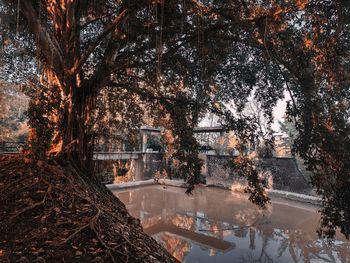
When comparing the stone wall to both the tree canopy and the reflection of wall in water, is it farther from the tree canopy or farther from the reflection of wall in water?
the tree canopy

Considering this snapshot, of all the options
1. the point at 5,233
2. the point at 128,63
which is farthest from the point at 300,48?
the point at 5,233

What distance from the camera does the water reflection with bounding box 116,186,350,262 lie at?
596 centimetres

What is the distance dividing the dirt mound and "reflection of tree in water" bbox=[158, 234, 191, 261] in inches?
98.3

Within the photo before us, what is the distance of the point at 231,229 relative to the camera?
25.4ft

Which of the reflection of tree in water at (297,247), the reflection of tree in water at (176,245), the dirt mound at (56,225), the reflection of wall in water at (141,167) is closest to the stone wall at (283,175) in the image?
the reflection of tree in water at (297,247)

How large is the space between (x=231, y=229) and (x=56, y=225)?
5.90 meters

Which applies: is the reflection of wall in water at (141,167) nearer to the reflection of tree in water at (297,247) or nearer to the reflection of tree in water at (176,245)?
the reflection of tree in water at (176,245)

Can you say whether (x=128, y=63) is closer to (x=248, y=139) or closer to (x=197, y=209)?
(x=248, y=139)

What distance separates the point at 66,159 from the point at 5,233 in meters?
2.03

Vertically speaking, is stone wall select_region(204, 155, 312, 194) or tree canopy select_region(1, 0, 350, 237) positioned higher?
tree canopy select_region(1, 0, 350, 237)

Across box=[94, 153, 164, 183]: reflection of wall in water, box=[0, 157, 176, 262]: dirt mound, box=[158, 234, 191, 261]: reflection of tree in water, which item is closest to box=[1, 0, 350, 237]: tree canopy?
box=[0, 157, 176, 262]: dirt mound

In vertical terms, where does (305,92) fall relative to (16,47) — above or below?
below

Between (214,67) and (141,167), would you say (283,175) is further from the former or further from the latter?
(214,67)

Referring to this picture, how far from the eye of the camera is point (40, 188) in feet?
11.9
